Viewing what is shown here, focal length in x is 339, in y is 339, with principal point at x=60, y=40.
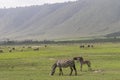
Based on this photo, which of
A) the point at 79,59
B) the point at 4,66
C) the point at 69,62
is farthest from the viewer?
the point at 4,66

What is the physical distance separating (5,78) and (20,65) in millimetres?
13378

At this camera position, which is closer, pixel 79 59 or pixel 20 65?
pixel 79 59

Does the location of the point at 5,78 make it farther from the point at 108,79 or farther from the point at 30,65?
the point at 30,65

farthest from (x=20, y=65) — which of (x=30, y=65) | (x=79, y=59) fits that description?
(x=79, y=59)

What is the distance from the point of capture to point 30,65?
142 feet

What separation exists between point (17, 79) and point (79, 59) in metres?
11.8


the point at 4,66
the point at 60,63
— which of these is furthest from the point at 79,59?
the point at 4,66

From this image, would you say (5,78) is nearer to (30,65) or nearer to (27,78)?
(27,78)

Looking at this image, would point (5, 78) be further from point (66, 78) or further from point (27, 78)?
point (66, 78)

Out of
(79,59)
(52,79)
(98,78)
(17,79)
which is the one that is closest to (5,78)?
(17,79)

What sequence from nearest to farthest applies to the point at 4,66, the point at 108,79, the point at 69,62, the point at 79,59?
1. the point at 108,79
2. the point at 69,62
3. the point at 79,59
4. the point at 4,66

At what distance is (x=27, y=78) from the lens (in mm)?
29922

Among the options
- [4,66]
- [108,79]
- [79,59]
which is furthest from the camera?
[4,66]

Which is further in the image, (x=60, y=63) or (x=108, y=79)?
(x=60, y=63)
